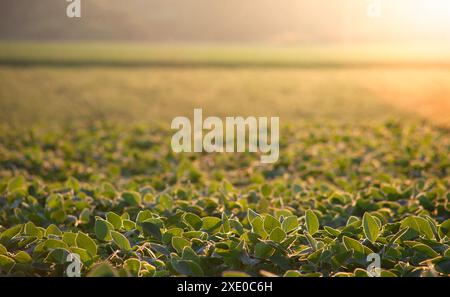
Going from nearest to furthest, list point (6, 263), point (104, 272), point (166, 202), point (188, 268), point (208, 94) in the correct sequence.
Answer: point (104, 272), point (188, 268), point (6, 263), point (166, 202), point (208, 94)

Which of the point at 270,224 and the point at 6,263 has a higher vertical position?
the point at 270,224

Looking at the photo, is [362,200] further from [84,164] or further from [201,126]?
[201,126]

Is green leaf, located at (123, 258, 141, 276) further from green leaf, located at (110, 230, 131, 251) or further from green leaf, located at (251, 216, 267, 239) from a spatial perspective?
green leaf, located at (251, 216, 267, 239)

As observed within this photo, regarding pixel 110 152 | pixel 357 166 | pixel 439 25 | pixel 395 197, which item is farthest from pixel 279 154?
pixel 439 25

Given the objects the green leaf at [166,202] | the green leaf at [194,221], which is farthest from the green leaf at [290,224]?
the green leaf at [166,202]

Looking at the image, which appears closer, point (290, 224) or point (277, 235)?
point (277, 235)

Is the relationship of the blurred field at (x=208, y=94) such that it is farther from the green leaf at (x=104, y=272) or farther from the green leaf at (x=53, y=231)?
the green leaf at (x=104, y=272)

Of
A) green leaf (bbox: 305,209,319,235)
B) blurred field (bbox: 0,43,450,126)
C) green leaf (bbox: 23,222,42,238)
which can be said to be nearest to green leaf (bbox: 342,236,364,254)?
green leaf (bbox: 305,209,319,235)

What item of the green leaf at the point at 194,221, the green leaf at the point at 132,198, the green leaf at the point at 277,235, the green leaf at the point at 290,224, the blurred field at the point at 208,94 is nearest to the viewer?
the green leaf at the point at 277,235

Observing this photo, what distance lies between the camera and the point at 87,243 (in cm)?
247

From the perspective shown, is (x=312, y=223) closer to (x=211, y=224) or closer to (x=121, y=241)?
(x=211, y=224)

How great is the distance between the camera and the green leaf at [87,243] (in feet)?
8.10

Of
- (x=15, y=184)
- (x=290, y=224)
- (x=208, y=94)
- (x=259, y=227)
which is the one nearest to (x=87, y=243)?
(x=259, y=227)

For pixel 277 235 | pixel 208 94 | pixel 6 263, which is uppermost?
pixel 208 94
